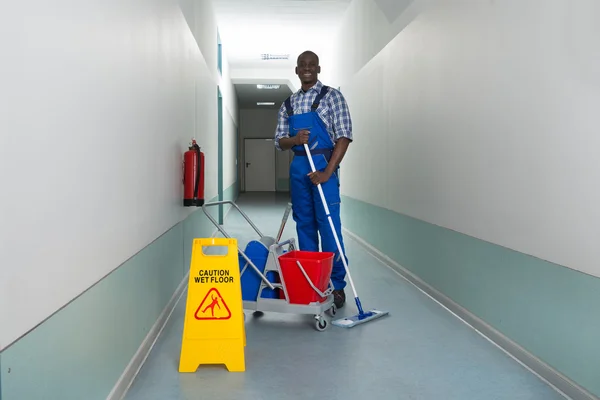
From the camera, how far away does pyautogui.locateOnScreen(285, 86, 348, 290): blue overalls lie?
3627mm

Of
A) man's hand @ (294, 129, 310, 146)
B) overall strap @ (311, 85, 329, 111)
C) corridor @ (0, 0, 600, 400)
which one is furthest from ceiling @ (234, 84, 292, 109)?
man's hand @ (294, 129, 310, 146)

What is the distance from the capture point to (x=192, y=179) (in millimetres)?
4055

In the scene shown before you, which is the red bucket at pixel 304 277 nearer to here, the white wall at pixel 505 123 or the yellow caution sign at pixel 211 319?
the yellow caution sign at pixel 211 319

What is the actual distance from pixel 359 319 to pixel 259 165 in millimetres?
18195

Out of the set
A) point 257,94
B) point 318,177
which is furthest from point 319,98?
point 257,94

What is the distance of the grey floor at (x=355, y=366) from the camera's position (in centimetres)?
236

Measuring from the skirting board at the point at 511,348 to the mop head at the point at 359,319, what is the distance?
49 cm

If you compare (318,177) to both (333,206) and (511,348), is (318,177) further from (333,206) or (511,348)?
(511,348)

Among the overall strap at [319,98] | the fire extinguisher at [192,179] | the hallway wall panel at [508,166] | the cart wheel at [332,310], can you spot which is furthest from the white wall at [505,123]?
the fire extinguisher at [192,179]

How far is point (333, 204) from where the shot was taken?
3.70m

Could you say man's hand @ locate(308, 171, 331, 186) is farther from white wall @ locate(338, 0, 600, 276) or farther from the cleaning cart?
white wall @ locate(338, 0, 600, 276)

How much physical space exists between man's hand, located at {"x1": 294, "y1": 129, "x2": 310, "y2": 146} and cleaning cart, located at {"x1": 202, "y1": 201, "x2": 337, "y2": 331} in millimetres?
668

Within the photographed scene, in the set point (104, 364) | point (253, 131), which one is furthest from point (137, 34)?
point (253, 131)

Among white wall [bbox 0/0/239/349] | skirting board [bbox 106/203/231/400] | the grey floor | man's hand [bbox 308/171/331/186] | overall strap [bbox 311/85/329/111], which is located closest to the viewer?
white wall [bbox 0/0/239/349]
